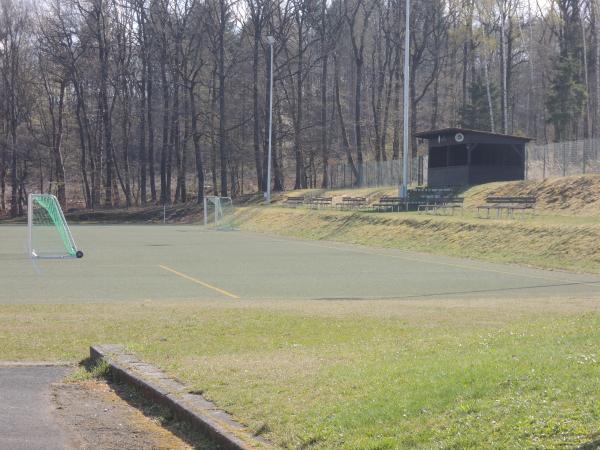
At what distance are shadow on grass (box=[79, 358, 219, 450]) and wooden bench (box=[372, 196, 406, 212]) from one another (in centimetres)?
4115

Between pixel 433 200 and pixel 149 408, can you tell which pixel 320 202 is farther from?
pixel 149 408

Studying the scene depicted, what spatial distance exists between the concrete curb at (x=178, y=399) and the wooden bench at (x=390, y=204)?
40.9 m

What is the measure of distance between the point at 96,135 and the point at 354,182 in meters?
29.3

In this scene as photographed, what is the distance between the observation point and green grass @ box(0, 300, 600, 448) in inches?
247

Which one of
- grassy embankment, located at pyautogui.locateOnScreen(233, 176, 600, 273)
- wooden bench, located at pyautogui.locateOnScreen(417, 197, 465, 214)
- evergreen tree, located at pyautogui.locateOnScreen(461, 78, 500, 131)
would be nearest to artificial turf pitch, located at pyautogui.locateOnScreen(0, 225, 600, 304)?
grassy embankment, located at pyautogui.locateOnScreen(233, 176, 600, 273)

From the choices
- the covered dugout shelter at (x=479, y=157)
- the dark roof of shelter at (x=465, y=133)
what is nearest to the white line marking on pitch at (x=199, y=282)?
the dark roof of shelter at (x=465, y=133)

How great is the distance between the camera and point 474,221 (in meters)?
40.8

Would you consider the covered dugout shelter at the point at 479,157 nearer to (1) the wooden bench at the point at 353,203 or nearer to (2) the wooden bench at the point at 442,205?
(2) the wooden bench at the point at 442,205

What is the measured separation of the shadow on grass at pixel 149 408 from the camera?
7.62 metres

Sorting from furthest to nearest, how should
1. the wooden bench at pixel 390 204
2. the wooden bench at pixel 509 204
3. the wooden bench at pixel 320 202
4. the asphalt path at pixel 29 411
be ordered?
1. the wooden bench at pixel 320 202
2. the wooden bench at pixel 390 204
3. the wooden bench at pixel 509 204
4. the asphalt path at pixel 29 411

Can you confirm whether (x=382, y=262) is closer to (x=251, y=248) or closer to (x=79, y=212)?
(x=251, y=248)

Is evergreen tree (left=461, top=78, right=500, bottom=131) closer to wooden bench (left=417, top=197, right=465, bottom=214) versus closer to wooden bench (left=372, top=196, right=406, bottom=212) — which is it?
wooden bench (left=372, top=196, right=406, bottom=212)

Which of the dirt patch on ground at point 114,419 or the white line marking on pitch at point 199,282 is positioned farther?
the white line marking on pitch at point 199,282

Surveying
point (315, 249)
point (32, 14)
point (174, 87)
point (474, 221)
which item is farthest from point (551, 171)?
point (32, 14)
